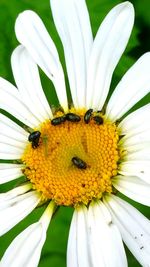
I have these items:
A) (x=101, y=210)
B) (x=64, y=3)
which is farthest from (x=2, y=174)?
(x=64, y=3)

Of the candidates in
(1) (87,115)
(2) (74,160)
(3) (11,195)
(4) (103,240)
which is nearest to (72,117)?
(1) (87,115)

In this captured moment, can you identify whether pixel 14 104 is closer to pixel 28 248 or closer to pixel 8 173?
pixel 8 173

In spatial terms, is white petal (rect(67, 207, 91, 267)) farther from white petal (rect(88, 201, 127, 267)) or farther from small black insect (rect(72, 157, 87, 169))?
small black insect (rect(72, 157, 87, 169))

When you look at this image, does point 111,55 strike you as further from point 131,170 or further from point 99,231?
point 99,231

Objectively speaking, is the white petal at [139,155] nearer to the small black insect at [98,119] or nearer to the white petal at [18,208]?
the small black insect at [98,119]

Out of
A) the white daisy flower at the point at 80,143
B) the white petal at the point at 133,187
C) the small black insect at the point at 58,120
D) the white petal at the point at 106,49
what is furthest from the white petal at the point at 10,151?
the white petal at the point at 133,187

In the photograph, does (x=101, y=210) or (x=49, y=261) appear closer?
(x=101, y=210)
